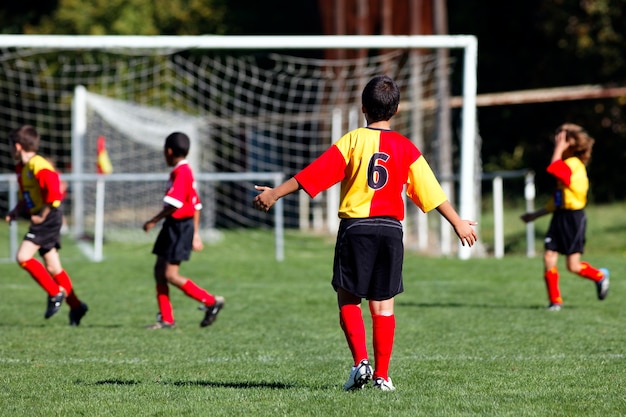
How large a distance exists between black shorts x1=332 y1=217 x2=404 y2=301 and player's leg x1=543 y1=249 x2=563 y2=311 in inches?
176

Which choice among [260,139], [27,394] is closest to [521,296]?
[27,394]

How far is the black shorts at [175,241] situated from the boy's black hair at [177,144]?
0.56 meters

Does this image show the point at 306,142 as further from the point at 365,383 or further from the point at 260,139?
the point at 365,383

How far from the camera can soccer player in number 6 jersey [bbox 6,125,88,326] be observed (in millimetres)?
8812

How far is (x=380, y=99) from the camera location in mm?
5656

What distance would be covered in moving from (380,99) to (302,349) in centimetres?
257

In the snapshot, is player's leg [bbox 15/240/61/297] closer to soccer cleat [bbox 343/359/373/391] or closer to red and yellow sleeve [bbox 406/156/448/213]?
soccer cleat [bbox 343/359/373/391]

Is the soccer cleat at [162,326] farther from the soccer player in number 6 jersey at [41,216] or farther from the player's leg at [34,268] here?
the player's leg at [34,268]

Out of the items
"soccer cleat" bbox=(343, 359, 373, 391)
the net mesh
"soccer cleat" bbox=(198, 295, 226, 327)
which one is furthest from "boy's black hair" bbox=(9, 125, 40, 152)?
the net mesh

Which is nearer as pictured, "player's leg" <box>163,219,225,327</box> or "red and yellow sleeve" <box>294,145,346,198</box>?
"red and yellow sleeve" <box>294,145,346,198</box>

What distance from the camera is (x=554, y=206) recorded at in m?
9.89

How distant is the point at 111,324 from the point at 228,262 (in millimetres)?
5682

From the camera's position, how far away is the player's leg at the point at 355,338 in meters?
5.59

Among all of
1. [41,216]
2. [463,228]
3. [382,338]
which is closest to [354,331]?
[382,338]
